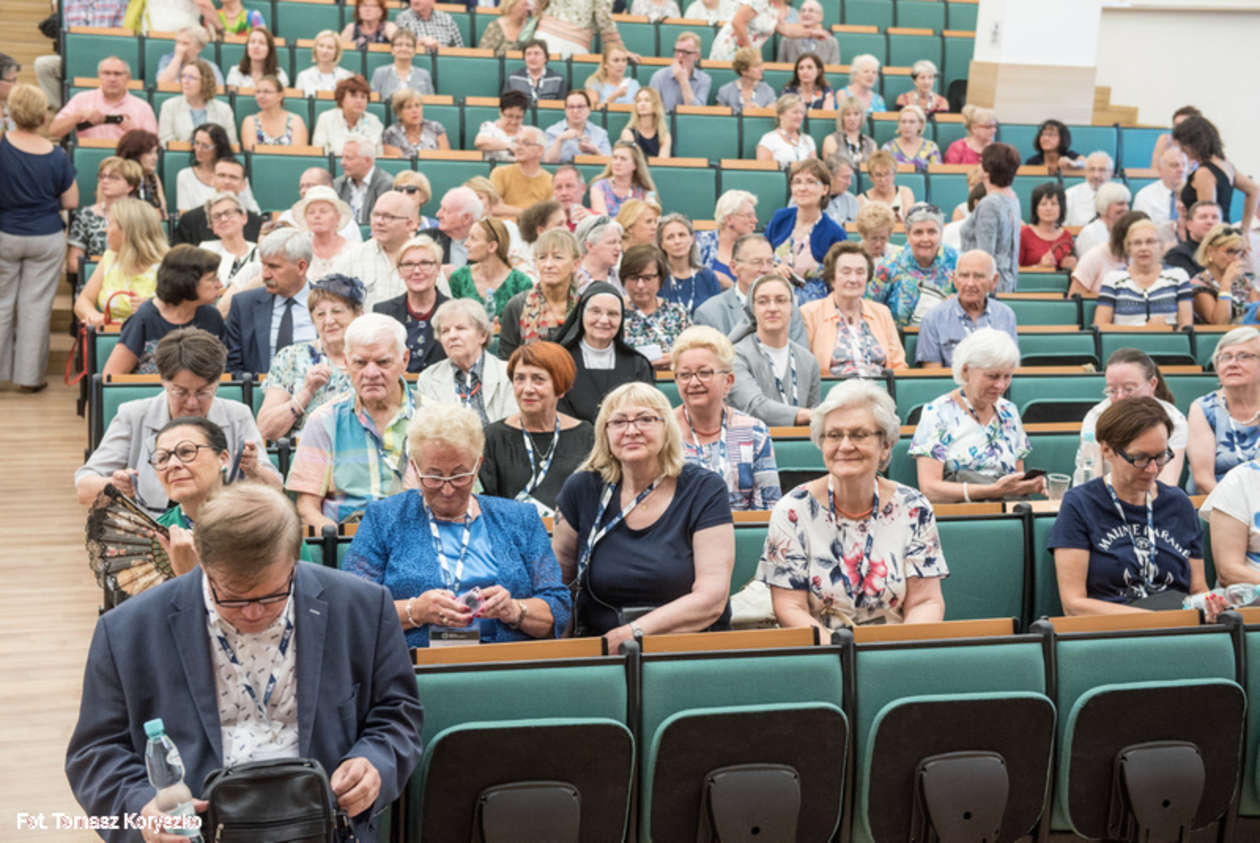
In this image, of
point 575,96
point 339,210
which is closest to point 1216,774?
point 339,210

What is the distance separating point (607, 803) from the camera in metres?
2.38

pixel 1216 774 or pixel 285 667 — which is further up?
pixel 285 667

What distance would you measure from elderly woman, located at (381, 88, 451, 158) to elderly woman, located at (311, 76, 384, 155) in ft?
0.27

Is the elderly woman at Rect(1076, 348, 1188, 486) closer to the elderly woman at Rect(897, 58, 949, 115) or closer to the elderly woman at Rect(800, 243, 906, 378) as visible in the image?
Result: the elderly woman at Rect(800, 243, 906, 378)

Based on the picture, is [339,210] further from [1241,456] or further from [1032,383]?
[1241,456]

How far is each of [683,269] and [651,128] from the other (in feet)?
7.80

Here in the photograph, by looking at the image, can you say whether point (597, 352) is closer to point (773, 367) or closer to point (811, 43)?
point (773, 367)

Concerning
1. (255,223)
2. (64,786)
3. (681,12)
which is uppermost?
(681,12)

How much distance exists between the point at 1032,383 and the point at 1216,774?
7.76 ft

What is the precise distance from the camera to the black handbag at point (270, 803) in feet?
6.13


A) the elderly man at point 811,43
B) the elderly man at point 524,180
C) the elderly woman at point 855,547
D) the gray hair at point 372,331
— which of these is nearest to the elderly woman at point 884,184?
the elderly man at point 524,180

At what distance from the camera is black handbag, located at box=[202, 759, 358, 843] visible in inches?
73.5

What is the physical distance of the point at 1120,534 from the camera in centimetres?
324

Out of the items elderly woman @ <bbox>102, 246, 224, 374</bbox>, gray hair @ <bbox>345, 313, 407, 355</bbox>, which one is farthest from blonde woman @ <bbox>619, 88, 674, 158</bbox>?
gray hair @ <bbox>345, 313, 407, 355</bbox>
